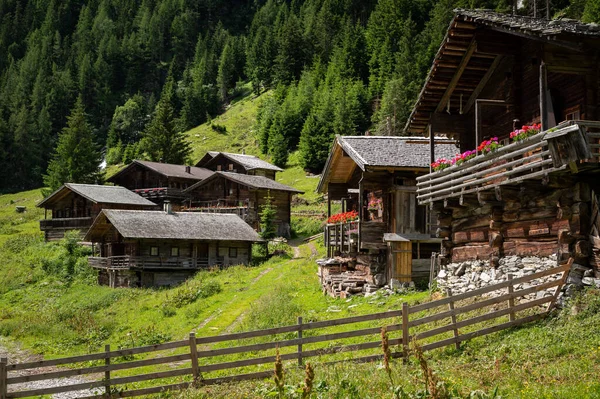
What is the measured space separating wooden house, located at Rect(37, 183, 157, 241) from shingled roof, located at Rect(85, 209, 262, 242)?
10901 millimetres

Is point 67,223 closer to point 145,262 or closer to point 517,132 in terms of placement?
point 145,262

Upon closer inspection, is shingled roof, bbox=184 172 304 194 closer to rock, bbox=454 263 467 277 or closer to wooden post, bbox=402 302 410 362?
rock, bbox=454 263 467 277

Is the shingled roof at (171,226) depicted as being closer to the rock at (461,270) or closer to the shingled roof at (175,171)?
the shingled roof at (175,171)

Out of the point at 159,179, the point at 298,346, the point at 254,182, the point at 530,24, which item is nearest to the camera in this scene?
the point at 298,346

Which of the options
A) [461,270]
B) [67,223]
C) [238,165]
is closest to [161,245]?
[67,223]

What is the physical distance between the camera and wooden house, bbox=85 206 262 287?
4916 cm

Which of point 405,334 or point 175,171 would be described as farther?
point 175,171

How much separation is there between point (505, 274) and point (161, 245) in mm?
36323

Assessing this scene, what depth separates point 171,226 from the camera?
51.4m

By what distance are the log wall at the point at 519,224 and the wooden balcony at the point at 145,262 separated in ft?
102

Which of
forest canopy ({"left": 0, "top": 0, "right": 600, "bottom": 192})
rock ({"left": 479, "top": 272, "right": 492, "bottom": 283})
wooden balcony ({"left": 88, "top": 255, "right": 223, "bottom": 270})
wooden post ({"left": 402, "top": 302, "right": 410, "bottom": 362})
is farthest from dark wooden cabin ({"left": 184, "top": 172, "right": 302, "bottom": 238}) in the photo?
wooden post ({"left": 402, "top": 302, "right": 410, "bottom": 362})

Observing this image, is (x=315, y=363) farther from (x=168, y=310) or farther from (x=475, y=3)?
(x=475, y=3)

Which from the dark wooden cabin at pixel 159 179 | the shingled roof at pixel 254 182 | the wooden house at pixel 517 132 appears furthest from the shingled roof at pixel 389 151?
the dark wooden cabin at pixel 159 179

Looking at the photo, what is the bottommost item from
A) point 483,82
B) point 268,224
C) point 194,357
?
point 194,357
